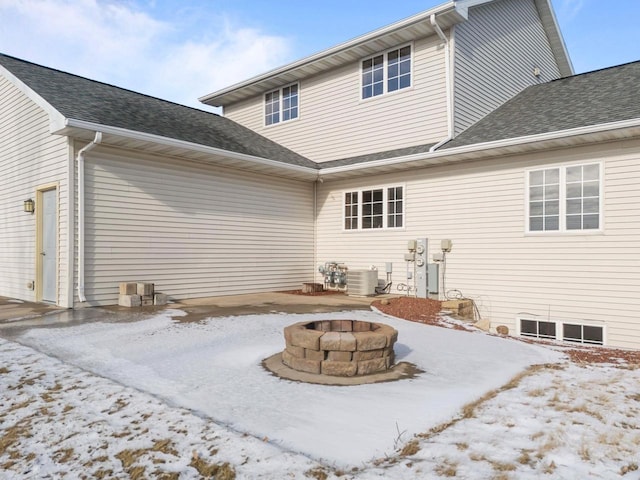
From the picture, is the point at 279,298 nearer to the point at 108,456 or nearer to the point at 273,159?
the point at 273,159

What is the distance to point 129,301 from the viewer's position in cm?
811

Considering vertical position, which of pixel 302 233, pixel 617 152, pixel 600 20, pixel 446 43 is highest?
pixel 600 20

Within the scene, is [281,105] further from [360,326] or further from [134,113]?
[360,326]

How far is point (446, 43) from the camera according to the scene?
9.95 meters

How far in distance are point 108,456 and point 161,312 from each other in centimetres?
537

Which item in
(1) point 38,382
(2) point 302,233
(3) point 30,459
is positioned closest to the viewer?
(3) point 30,459

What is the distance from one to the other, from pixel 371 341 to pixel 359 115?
8.67 metres

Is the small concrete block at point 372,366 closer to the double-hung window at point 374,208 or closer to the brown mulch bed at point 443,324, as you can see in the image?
the brown mulch bed at point 443,324

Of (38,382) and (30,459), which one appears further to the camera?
(38,382)

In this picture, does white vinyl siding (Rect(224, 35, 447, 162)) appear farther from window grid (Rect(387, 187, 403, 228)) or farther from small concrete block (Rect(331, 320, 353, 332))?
small concrete block (Rect(331, 320, 353, 332))

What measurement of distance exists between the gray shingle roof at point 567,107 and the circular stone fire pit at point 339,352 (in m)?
6.02

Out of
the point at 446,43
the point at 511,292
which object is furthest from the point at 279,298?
the point at 446,43

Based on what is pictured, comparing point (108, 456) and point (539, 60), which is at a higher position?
point (539, 60)

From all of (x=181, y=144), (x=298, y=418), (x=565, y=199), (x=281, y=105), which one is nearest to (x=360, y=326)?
(x=298, y=418)
